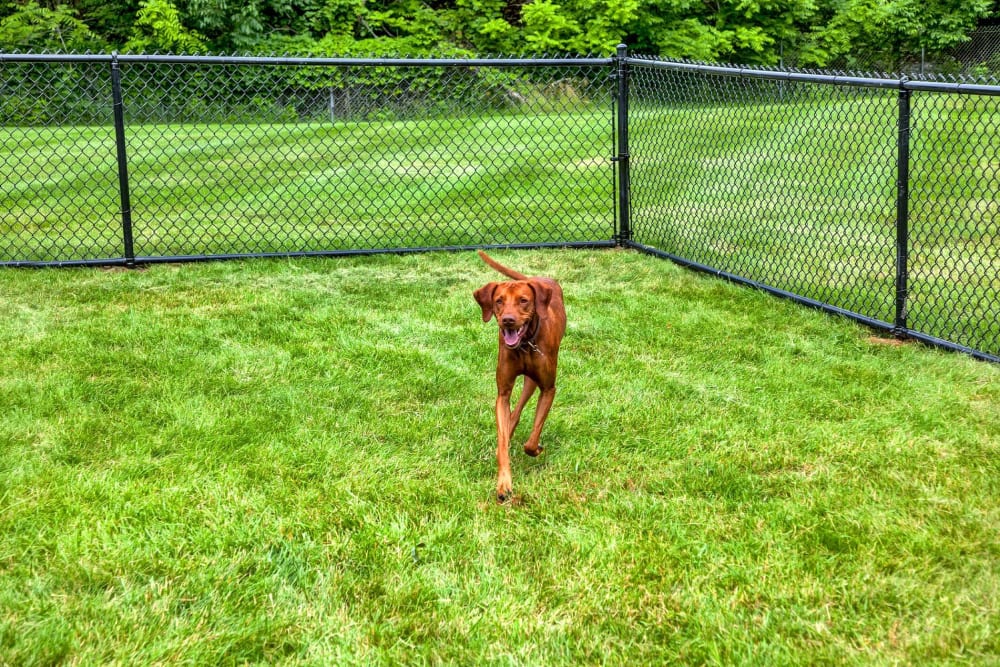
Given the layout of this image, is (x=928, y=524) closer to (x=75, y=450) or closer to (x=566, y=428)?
(x=566, y=428)

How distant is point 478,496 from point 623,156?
4359 millimetres

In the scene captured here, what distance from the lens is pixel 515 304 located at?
3141mm

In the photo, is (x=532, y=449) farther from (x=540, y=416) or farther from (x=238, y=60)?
(x=238, y=60)

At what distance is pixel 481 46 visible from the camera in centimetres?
1830

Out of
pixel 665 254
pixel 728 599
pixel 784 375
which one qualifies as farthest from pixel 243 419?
pixel 665 254

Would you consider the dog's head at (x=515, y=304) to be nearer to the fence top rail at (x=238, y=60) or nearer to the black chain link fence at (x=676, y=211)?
the black chain link fence at (x=676, y=211)

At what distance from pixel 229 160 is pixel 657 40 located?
11251 mm

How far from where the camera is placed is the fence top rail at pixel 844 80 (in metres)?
4.29

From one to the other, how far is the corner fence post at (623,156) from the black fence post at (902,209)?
2459 mm

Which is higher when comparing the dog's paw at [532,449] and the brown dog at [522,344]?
the brown dog at [522,344]

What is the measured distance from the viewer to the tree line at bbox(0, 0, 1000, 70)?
670 inches

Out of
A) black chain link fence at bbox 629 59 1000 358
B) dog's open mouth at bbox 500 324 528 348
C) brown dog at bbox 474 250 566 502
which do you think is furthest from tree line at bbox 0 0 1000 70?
dog's open mouth at bbox 500 324 528 348

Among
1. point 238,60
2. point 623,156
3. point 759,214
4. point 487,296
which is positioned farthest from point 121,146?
point 759,214

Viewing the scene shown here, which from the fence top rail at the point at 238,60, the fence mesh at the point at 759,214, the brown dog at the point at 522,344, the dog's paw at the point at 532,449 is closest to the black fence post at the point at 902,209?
the fence mesh at the point at 759,214
